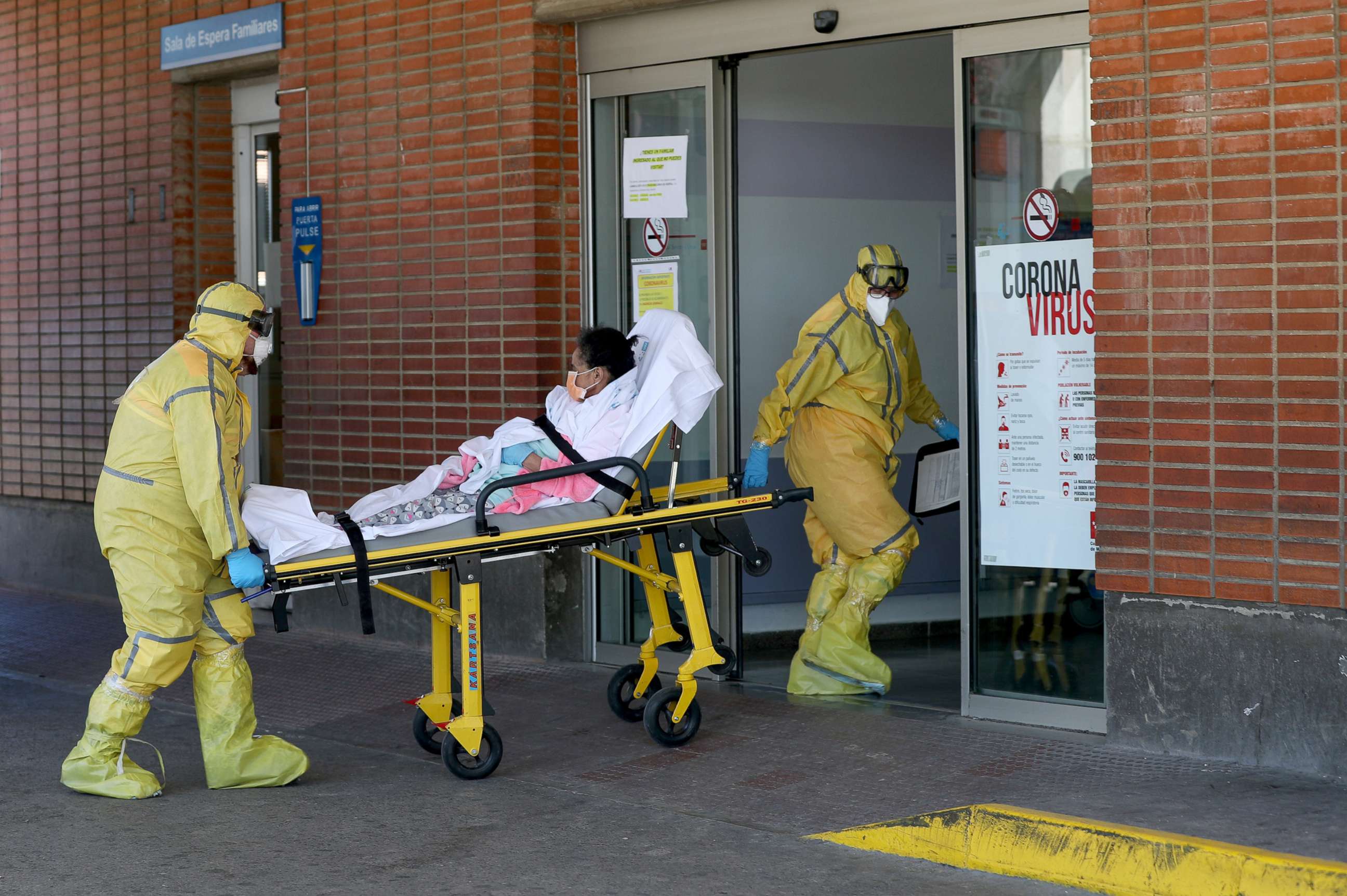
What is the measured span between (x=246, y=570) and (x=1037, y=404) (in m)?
3.27

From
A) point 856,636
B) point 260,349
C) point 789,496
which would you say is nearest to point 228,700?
point 260,349


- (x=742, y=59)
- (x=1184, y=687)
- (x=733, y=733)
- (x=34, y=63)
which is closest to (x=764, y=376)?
(x=742, y=59)

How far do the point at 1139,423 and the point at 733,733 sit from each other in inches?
83.2

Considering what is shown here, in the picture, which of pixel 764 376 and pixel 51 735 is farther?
pixel 764 376

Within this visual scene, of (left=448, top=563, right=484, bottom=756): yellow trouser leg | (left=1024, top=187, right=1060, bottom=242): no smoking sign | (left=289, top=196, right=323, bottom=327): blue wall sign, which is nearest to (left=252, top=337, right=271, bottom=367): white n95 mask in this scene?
(left=448, top=563, right=484, bottom=756): yellow trouser leg

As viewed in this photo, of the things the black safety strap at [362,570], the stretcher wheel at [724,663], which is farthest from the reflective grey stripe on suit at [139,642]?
the stretcher wheel at [724,663]

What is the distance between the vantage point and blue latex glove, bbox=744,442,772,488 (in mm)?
7215

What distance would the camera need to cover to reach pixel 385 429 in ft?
30.4

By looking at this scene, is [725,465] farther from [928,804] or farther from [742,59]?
[928,804]

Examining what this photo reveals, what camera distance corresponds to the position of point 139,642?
5.91m

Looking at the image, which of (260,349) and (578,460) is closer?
(260,349)

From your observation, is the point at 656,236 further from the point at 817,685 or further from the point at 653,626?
the point at 817,685

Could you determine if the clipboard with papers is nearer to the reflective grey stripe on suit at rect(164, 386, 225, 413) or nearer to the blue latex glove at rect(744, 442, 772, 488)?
the blue latex glove at rect(744, 442, 772, 488)

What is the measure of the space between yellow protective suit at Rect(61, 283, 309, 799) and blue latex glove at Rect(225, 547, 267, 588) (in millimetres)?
49
